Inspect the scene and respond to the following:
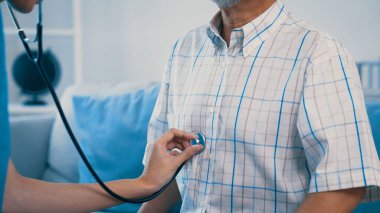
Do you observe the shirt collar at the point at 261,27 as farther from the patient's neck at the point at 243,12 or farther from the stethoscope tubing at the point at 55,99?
the stethoscope tubing at the point at 55,99

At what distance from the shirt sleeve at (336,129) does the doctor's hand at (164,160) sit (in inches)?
9.5

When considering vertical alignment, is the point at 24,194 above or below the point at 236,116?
below

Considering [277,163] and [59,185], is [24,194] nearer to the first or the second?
[59,185]

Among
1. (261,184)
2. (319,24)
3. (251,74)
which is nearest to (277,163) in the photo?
(261,184)

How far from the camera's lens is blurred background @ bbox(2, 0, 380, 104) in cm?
235

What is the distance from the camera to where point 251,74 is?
1.04 meters

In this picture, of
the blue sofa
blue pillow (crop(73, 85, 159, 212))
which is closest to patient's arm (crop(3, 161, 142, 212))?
blue pillow (crop(73, 85, 159, 212))

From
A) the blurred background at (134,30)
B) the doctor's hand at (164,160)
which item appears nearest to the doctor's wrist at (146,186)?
the doctor's hand at (164,160)

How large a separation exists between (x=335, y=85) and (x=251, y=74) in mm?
186

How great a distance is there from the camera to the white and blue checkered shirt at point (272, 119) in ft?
2.90

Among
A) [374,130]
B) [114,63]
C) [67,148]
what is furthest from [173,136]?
[114,63]

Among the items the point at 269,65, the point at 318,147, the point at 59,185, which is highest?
the point at 269,65

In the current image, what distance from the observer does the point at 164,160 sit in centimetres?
102

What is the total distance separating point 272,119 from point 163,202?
0.39m
